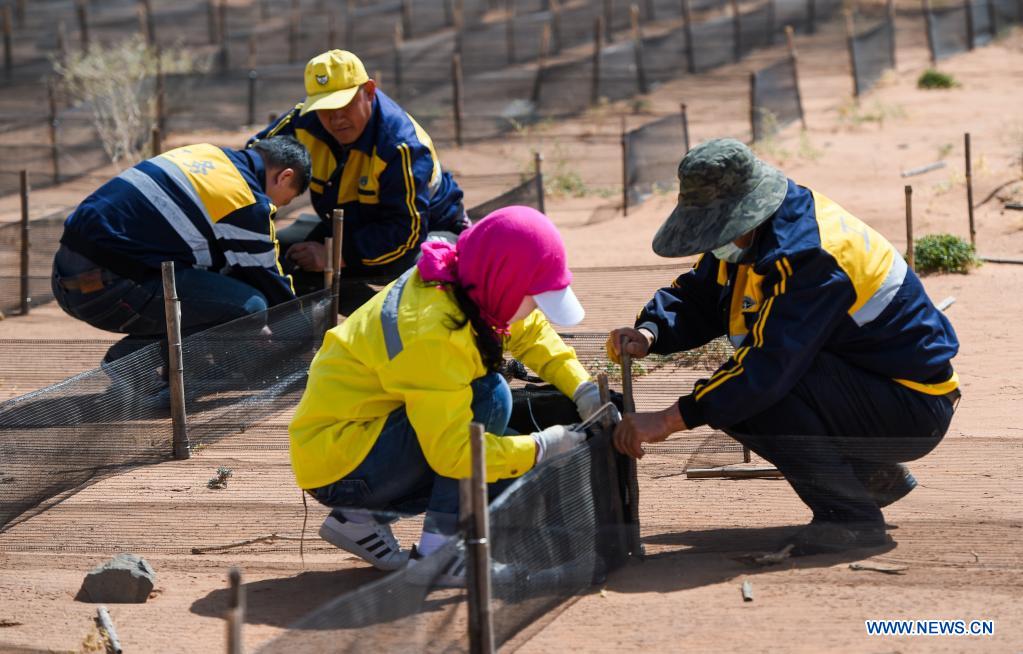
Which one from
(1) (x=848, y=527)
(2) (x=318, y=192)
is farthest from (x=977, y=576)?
(2) (x=318, y=192)

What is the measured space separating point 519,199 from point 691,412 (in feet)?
19.5

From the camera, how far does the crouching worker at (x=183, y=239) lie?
641 centimetres

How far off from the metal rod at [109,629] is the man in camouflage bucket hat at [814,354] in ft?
5.51

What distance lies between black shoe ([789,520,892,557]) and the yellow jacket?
3.46 feet

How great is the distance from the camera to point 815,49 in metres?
22.9

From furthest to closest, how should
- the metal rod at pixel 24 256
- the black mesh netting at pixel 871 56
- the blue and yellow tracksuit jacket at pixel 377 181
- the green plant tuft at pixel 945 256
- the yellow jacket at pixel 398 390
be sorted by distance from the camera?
the black mesh netting at pixel 871 56 < the metal rod at pixel 24 256 < the green plant tuft at pixel 945 256 < the blue and yellow tracksuit jacket at pixel 377 181 < the yellow jacket at pixel 398 390

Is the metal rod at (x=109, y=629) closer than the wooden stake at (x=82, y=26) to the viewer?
Yes

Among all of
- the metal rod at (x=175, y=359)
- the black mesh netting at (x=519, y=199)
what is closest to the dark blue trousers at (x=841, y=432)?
the metal rod at (x=175, y=359)

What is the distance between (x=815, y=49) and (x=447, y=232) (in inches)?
666

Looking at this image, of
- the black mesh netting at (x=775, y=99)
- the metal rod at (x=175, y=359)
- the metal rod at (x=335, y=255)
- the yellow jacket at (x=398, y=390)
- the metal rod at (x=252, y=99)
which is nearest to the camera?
the yellow jacket at (x=398, y=390)

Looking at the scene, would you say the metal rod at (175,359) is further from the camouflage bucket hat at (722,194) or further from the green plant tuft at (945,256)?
the green plant tuft at (945,256)

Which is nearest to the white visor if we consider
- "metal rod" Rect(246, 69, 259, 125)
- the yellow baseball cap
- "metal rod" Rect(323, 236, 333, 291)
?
"metal rod" Rect(323, 236, 333, 291)

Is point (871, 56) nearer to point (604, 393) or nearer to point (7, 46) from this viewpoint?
point (7, 46)

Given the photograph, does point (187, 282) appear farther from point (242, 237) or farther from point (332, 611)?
point (332, 611)
